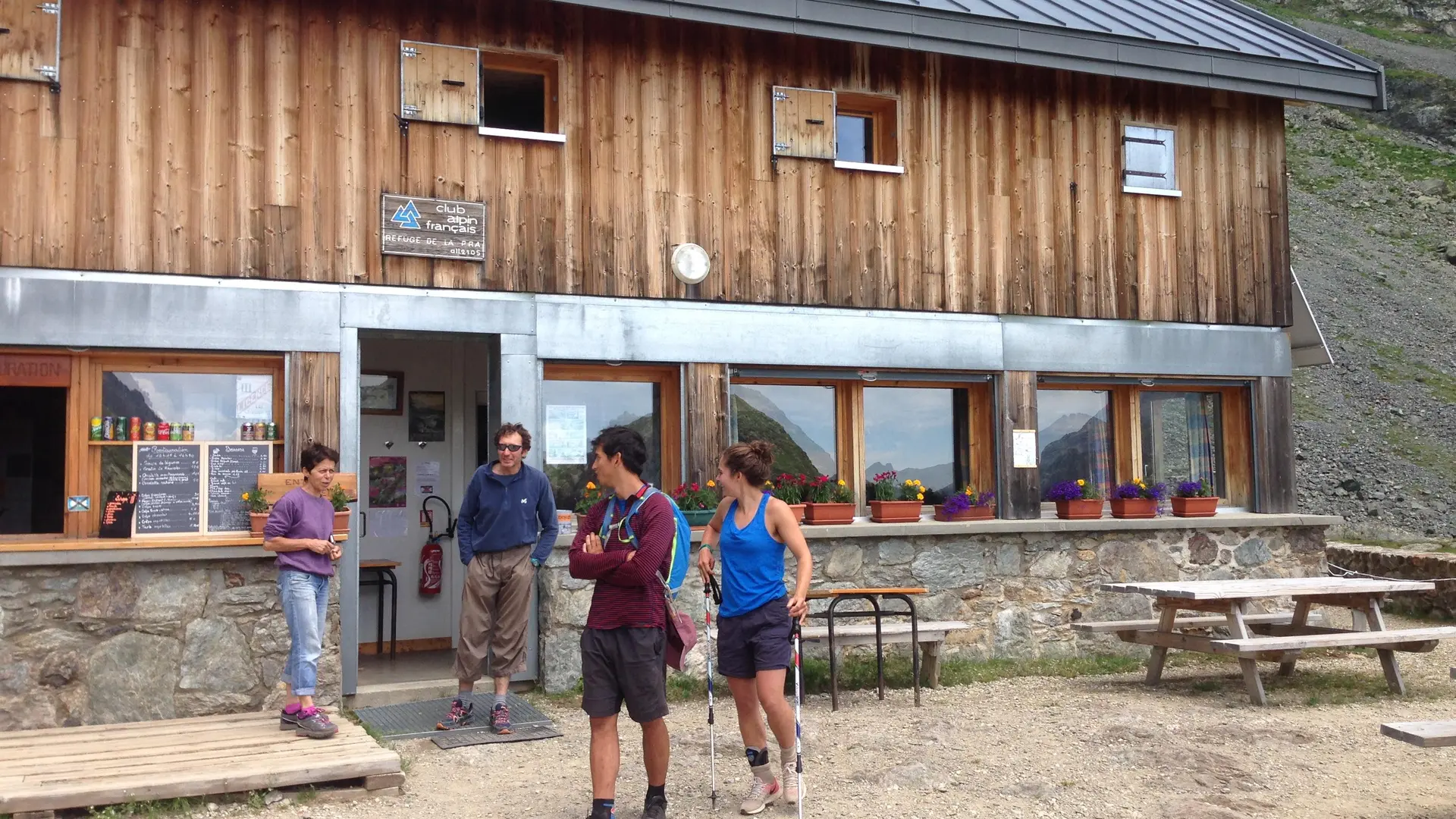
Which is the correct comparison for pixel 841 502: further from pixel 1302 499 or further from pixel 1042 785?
pixel 1302 499

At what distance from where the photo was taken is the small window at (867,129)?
10289mm

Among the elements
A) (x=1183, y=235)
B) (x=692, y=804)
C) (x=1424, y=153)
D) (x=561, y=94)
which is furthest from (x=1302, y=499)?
(x=1424, y=153)

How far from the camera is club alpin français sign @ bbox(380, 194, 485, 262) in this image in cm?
857

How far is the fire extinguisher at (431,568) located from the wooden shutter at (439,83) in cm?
371

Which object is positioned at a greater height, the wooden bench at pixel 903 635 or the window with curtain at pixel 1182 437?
the window with curtain at pixel 1182 437

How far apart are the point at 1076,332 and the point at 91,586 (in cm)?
809

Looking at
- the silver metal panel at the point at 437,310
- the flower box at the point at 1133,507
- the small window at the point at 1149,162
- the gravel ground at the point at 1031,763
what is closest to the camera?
the gravel ground at the point at 1031,763

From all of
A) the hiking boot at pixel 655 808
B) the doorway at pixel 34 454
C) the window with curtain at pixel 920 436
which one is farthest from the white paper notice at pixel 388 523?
the hiking boot at pixel 655 808

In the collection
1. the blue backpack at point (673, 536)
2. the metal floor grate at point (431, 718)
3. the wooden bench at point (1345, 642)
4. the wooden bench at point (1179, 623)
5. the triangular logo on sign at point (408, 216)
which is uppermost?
the triangular logo on sign at point (408, 216)

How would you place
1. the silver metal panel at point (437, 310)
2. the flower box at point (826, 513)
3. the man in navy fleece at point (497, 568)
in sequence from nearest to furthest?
the man in navy fleece at point (497, 568)
the silver metal panel at point (437, 310)
the flower box at point (826, 513)

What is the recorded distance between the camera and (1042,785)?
6219mm

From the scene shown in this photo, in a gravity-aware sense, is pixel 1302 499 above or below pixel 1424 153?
below

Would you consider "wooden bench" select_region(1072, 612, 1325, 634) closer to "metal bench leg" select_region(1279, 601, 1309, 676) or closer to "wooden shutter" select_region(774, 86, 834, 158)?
"metal bench leg" select_region(1279, 601, 1309, 676)

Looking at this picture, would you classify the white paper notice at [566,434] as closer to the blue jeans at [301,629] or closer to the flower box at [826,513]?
the flower box at [826,513]
